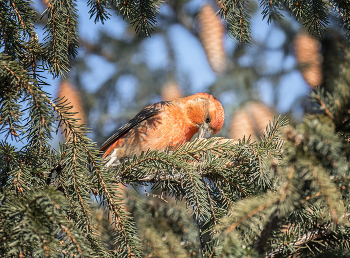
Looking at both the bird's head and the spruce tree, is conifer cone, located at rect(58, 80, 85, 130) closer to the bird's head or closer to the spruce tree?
the bird's head

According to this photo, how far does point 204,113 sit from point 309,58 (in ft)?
9.65

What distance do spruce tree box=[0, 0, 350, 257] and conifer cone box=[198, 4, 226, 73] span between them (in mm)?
3338

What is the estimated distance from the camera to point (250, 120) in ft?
18.0

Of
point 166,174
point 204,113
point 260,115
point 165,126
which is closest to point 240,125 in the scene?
point 260,115

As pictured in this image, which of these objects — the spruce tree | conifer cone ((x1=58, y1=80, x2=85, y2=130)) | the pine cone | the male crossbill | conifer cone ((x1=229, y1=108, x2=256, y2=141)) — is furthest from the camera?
the pine cone

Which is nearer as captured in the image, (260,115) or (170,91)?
(260,115)

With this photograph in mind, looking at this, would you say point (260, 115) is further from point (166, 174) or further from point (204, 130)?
point (166, 174)

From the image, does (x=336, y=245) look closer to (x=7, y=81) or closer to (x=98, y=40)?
(x=7, y=81)

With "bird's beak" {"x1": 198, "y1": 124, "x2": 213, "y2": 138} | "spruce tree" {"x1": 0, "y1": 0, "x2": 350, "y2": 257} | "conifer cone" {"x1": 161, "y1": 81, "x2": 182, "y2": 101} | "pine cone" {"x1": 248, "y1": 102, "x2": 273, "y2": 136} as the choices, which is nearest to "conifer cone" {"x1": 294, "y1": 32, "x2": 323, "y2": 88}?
"pine cone" {"x1": 248, "y1": 102, "x2": 273, "y2": 136}

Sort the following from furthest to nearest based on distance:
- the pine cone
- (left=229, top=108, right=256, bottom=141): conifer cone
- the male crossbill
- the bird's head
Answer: the pine cone
(left=229, top=108, right=256, bottom=141): conifer cone
the bird's head
the male crossbill

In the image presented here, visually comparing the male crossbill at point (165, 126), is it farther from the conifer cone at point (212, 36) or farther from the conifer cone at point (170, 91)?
the conifer cone at point (212, 36)

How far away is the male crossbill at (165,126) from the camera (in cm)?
333

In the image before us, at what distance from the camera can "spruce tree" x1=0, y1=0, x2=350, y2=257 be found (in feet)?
3.65

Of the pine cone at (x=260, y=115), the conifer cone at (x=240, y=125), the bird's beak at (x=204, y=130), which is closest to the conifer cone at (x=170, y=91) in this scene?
the conifer cone at (x=240, y=125)
